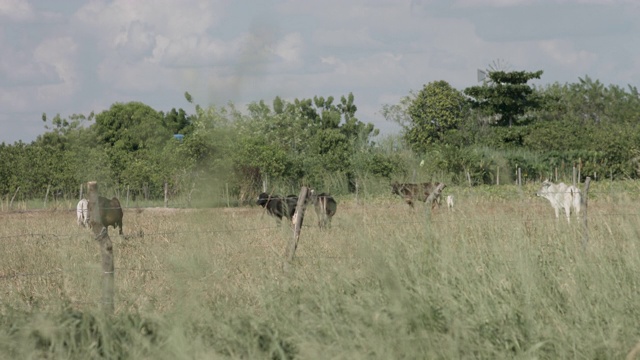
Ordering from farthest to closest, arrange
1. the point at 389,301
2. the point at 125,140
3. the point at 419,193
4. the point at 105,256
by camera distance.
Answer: the point at 125,140 < the point at 419,193 < the point at 105,256 < the point at 389,301

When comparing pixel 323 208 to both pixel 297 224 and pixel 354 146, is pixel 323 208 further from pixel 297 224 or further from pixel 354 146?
pixel 354 146

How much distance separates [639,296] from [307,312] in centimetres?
231

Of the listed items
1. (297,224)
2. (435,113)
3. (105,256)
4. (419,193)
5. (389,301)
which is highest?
(435,113)

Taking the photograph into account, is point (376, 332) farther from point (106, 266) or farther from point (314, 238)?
point (314, 238)

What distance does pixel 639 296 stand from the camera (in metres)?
5.98

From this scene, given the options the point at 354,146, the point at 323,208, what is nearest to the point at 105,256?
the point at 323,208

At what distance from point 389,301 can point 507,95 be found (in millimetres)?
46454

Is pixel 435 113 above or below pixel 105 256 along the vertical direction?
above

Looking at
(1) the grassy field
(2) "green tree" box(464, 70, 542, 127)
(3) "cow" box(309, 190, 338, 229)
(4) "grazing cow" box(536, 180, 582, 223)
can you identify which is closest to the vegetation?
(1) the grassy field

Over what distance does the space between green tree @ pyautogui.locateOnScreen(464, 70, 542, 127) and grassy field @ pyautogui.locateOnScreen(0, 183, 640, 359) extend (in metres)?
42.3

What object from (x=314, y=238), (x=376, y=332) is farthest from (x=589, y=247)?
(x=314, y=238)

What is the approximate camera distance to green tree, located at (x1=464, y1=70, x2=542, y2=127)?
164 ft

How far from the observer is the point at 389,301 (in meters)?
5.34

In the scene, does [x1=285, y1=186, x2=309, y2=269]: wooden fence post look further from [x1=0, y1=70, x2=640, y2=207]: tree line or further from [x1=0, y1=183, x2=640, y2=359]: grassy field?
[x1=0, y1=70, x2=640, y2=207]: tree line
